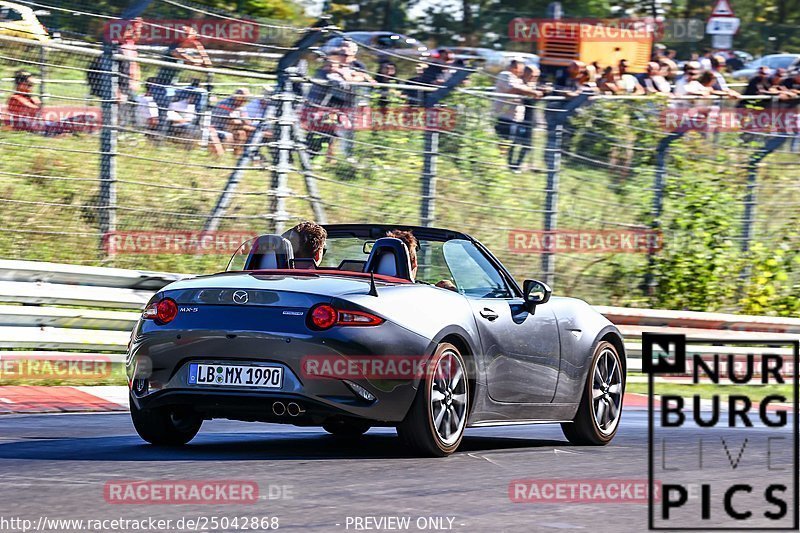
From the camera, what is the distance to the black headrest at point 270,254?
327 inches

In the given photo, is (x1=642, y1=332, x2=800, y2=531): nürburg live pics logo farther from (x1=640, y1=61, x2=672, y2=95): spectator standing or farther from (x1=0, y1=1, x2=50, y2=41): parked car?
(x1=640, y1=61, x2=672, y2=95): spectator standing

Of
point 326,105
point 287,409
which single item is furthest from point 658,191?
point 287,409

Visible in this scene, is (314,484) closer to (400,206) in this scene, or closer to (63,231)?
(63,231)

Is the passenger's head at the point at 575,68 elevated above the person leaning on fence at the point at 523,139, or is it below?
above

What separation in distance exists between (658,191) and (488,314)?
1075cm

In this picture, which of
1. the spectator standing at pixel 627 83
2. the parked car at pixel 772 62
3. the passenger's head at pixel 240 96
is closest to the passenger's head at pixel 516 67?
the spectator standing at pixel 627 83

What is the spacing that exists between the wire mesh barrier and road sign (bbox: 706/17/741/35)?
5417 millimetres

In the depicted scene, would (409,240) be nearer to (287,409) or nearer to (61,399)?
(287,409)

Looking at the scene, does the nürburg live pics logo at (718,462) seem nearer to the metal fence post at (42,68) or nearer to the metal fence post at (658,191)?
the metal fence post at (658,191)

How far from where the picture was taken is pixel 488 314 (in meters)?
8.30

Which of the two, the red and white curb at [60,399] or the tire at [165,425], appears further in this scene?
the red and white curb at [60,399]

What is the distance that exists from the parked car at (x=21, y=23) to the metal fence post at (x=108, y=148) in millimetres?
612

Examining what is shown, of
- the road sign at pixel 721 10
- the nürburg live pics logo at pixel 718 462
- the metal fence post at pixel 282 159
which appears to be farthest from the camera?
the road sign at pixel 721 10

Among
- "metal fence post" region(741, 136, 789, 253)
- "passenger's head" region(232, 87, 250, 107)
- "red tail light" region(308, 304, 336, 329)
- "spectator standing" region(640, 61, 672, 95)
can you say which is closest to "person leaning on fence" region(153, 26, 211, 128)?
"passenger's head" region(232, 87, 250, 107)
